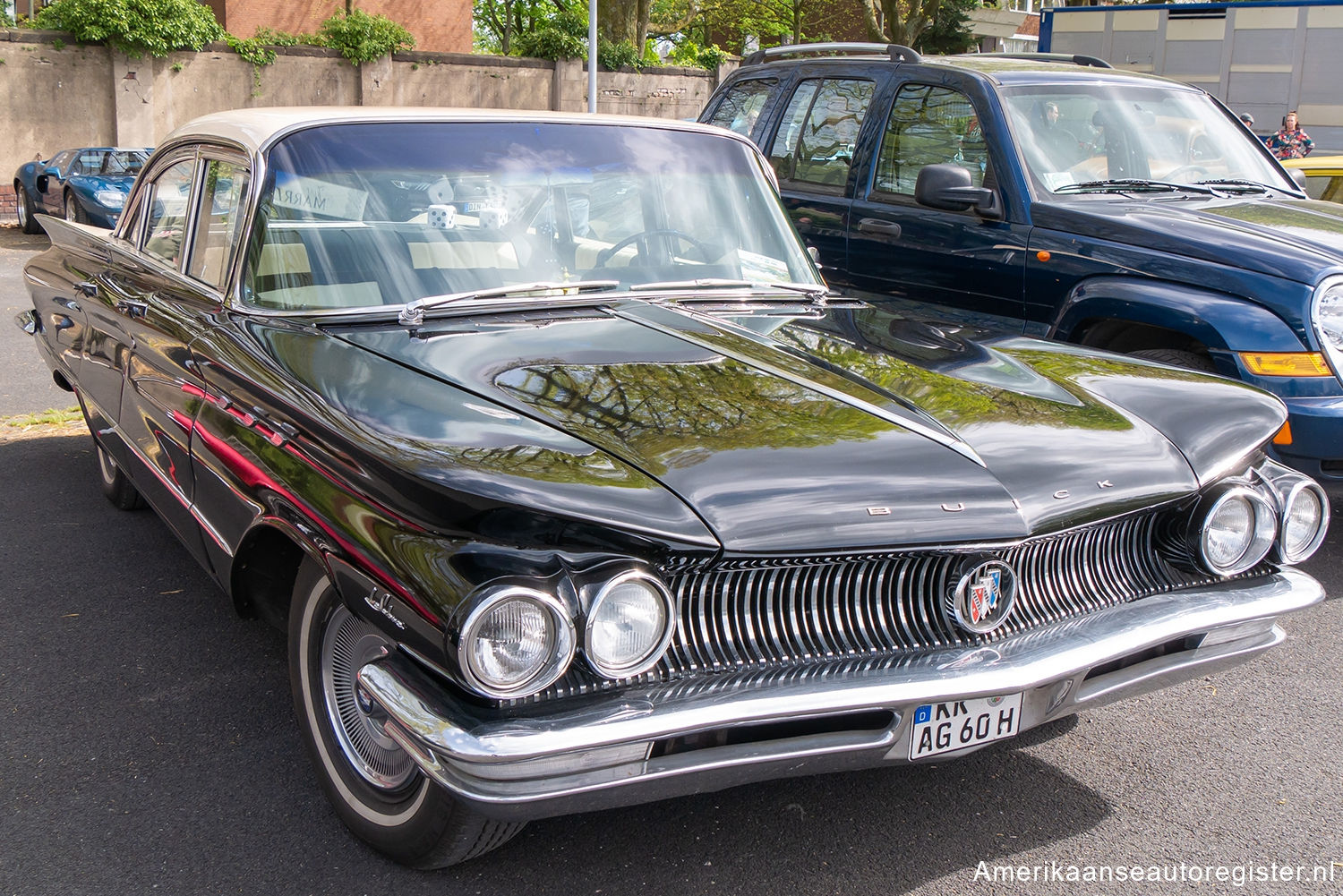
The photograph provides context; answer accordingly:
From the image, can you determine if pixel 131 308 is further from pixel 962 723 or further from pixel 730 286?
pixel 962 723

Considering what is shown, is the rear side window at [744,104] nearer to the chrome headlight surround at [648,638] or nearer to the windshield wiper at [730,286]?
the windshield wiper at [730,286]

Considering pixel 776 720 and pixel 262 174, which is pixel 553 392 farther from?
pixel 262 174

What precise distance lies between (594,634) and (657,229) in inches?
78.3

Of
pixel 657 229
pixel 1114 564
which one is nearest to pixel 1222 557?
pixel 1114 564

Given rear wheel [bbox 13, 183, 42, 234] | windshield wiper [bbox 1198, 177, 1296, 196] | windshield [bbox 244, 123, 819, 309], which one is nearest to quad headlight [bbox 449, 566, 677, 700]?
windshield [bbox 244, 123, 819, 309]

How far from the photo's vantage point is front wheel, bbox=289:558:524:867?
2584mm

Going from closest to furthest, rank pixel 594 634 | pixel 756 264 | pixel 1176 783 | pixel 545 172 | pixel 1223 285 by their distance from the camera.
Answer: pixel 594 634 < pixel 1176 783 < pixel 545 172 < pixel 756 264 < pixel 1223 285

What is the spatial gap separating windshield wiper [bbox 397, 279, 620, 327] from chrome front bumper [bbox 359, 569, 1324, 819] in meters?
1.19

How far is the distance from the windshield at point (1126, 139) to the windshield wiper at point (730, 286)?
1985mm

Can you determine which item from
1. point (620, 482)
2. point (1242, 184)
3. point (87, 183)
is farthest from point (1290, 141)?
point (87, 183)

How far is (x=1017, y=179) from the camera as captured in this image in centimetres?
546

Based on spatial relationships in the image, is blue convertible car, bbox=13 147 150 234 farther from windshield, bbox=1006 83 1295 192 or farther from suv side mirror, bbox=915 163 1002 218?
windshield, bbox=1006 83 1295 192

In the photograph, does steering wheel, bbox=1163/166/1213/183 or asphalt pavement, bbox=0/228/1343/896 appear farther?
steering wheel, bbox=1163/166/1213/183

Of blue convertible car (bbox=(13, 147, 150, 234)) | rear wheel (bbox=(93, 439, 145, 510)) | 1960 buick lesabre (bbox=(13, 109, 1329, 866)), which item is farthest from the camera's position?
blue convertible car (bbox=(13, 147, 150, 234))
